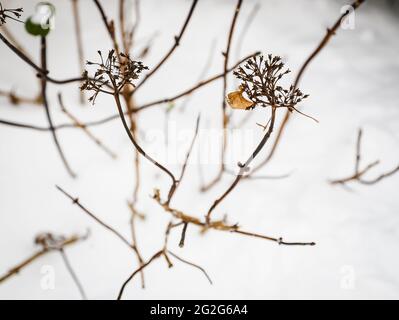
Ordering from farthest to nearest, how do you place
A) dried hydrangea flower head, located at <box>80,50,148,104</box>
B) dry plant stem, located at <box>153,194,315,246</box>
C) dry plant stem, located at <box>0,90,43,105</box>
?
dry plant stem, located at <box>0,90,43,105</box> → dry plant stem, located at <box>153,194,315,246</box> → dried hydrangea flower head, located at <box>80,50,148,104</box>

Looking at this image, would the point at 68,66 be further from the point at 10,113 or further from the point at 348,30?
the point at 348,30

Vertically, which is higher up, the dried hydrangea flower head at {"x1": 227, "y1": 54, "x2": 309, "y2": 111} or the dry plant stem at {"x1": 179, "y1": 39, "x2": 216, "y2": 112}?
the dry plant stem at {"x1": 179, "y1": 39, "x2": 216, "y2": 112}

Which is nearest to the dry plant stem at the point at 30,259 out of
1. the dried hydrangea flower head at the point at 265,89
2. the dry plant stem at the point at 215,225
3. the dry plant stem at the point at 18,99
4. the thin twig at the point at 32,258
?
the thin twig at the point at 32,258

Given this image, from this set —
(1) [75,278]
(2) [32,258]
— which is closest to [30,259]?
(2) [32,258]

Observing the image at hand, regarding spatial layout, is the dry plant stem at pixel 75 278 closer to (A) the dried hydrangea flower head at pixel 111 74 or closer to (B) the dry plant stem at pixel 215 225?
(B) the dry plant stem at pixel 215 225

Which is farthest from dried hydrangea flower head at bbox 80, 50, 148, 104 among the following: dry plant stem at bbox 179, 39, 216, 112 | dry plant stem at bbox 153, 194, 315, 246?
dry plant stem at bbox 179, 39, 216, 112

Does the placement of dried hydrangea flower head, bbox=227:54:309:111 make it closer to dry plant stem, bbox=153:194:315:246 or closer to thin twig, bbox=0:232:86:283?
dry plant stem, bbox=153:194:315:246

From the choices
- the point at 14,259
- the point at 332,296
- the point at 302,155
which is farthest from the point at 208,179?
the point at 14,259

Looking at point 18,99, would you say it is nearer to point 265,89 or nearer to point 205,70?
point 205,70

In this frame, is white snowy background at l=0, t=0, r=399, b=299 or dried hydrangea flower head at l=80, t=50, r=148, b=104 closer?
dried hydrangea flower head at l=80, t=50, r=148, b=104
